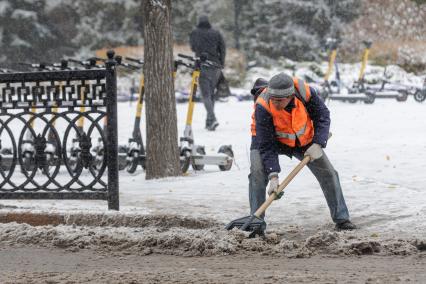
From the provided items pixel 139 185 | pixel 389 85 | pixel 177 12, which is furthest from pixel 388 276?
pixel 177 12

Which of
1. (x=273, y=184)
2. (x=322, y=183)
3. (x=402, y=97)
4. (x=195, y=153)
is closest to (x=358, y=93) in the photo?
(x=402, y=97)

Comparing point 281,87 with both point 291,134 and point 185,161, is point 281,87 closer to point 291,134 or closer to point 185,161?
point 291,134

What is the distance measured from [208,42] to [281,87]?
11280mm

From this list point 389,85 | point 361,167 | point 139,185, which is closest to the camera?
point 139,185

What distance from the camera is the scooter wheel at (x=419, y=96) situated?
2389 centimetres

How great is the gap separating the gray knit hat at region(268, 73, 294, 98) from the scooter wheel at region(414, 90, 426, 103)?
56.4 feet

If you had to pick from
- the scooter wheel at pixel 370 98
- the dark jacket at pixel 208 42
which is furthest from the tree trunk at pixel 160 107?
the scooter wheel at pixel 370 98

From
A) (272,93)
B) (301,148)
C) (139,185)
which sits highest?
(272,93)

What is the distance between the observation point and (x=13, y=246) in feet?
25.3

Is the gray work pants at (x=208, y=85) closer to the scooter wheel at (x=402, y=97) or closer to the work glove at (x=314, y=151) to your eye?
the scooter wheel at (x=402, y=97)

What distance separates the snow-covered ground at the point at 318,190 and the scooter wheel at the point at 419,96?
6582mm

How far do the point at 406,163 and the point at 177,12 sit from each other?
22.9 meters

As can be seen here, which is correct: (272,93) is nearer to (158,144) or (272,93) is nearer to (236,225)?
(236,225)

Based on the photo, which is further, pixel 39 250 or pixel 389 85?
pixel 389 85
